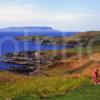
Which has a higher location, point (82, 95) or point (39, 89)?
point (82, 95)

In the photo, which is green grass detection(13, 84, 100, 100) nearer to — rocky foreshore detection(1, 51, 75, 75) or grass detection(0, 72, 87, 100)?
grass detection(0, 72, 87, 100)

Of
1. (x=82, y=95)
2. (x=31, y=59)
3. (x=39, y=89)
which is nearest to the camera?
(x=82, y=95)

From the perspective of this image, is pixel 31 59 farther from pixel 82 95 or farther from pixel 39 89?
pixel 82 95

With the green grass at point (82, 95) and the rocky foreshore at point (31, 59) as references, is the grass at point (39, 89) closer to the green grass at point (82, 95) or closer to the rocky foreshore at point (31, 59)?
the green grass at point (82, 95)

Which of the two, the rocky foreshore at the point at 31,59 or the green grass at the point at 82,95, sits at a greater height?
the green grass at the point at 82,95

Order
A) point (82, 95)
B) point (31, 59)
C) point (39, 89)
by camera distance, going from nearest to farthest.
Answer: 1. point (82, 95)
2. point (39, 89)
3. point (31, 59)

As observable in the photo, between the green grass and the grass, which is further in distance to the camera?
the grass

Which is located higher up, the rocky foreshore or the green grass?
the green grass

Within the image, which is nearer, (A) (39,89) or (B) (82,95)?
(B) (82,95)

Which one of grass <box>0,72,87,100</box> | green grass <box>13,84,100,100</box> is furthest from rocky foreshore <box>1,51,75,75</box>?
green grass <box>13,84,100,100</box>

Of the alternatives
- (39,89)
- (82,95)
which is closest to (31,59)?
(39,89)

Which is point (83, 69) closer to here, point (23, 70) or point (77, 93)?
point (23, 70)

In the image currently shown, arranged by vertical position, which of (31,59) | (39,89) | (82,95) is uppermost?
(82,95)

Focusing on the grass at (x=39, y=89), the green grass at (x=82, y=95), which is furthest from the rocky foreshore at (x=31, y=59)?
the green grass at (x=82, y=95)
